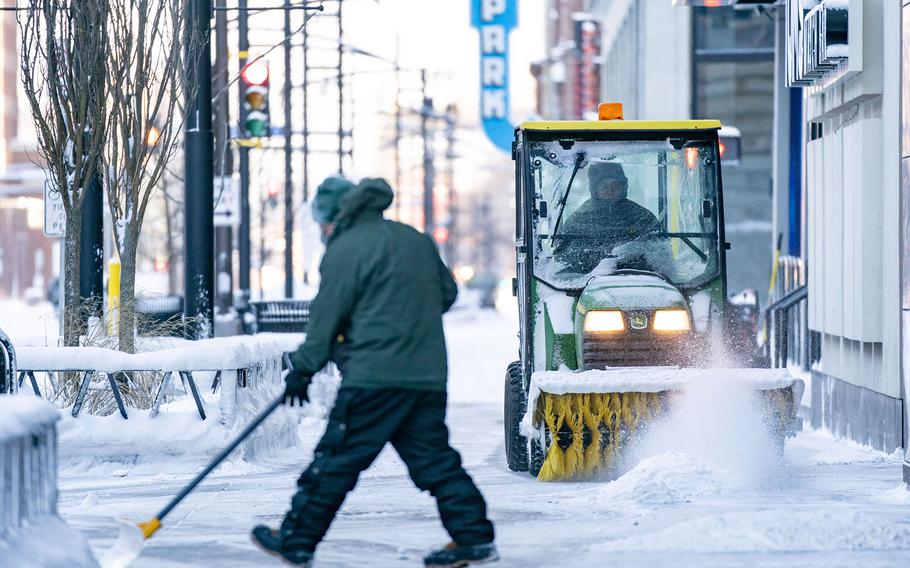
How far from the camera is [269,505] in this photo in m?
9.65

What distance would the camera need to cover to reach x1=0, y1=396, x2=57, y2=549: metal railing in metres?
6.64

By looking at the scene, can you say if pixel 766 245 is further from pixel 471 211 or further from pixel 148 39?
pixel 471 211

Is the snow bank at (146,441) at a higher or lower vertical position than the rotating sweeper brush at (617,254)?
lower

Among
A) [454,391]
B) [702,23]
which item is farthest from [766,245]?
[454,391]

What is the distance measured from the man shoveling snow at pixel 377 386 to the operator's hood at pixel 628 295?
13.2 ft

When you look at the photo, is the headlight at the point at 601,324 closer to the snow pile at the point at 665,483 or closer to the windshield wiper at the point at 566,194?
the windshield wiper at the point at 566,194

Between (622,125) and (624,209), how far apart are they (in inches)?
23.1

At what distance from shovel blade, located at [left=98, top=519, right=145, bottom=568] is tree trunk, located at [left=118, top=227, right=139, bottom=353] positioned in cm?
616

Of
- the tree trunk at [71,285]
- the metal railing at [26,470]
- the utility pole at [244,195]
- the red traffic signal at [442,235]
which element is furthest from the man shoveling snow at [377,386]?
the red traffic signal at [442,235]

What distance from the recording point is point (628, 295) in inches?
432

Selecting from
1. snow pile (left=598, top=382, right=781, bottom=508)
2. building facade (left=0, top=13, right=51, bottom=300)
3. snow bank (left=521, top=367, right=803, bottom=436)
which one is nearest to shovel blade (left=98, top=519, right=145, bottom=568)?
snow bank (left=521, top=367, right=803, bottom=436)

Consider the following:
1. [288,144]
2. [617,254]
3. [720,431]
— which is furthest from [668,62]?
[720,431]

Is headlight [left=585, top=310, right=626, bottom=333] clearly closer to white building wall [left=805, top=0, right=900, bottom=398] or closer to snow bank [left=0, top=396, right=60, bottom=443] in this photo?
white building wall [left=805, top=0, right=900, bottom=398]

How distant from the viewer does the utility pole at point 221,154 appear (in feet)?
76.1
